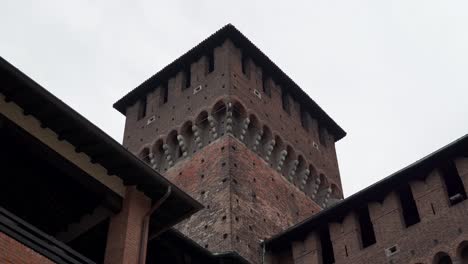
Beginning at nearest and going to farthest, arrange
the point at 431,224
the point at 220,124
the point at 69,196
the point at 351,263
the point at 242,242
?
the point at 69,196 → the point at 431,224 → the point at 351,263 → the point at 242,242 → the point at 220,124

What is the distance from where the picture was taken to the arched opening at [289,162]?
20295 millimetres

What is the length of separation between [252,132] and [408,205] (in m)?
6.59

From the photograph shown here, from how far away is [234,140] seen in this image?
61.2 feet

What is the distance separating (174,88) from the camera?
22.2 meters

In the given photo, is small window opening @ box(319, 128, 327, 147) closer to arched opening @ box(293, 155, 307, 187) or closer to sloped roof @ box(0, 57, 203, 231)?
arched opening @ box(293, 155, 307, 187)

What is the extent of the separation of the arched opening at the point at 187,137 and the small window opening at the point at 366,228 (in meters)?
6.45

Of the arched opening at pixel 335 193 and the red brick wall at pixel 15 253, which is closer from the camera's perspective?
the red brick wall at pixel 15 253

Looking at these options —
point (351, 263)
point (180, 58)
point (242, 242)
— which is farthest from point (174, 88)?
point (351, 263)

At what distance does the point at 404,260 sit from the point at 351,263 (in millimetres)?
1322

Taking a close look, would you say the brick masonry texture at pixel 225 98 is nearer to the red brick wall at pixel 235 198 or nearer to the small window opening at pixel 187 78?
the small window opening at pixel 187 78

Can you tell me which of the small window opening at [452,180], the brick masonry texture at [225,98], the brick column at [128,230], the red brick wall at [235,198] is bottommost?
the brick column at [128,230]

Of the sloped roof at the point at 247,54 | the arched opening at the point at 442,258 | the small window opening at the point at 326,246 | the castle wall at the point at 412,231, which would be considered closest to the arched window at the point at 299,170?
the sloped roof at the point at 247,54

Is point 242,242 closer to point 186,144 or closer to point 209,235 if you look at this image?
point 209,235

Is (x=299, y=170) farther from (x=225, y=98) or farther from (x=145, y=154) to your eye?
(x=145, y=154)
